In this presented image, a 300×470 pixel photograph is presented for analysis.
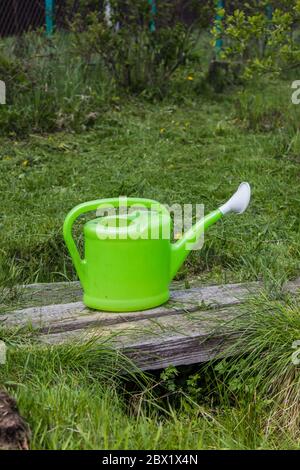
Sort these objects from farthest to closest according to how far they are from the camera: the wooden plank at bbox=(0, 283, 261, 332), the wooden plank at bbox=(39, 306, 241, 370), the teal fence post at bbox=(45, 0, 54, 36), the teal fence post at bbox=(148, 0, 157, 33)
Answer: the teal fence post at bbox=(45, 0, 54, 36)
the teal fence post at bbox=(148, 0, 157, 33)
the wooden plank at bbox=(0, 283, 261, 332)
the wooden plank at bbox=(39, 306, 241, 370)

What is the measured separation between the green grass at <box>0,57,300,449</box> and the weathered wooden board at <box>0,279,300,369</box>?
0.08 metres

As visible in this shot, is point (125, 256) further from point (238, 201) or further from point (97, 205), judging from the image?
point (238, 201)

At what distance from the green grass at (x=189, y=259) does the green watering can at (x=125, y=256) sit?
32cm

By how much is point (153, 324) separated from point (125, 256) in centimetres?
27

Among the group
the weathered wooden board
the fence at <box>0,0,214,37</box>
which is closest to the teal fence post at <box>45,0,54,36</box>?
the fence at <box>0,0,214,37</box>

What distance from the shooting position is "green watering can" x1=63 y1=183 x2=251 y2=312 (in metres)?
2.72

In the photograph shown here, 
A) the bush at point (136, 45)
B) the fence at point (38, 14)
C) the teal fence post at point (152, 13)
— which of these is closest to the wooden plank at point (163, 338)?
the bush at point (136, 45)

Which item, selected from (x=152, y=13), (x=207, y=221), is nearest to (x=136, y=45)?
(x=152, y=13)

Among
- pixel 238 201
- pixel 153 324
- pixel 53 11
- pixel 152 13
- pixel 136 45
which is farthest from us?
pixel 53 11

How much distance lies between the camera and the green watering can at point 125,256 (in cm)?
272

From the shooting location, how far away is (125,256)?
2725 millimetres

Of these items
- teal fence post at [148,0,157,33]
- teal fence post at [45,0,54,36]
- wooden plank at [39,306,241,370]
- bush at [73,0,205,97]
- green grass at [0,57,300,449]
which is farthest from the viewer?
Answer: teal fence post at [45,0,54,36]

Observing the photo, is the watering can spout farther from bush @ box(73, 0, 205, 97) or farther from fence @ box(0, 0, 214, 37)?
fence @ box(0, 0, 214, 37)

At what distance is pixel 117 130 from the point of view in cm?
608
